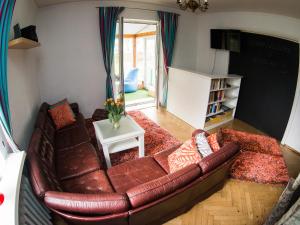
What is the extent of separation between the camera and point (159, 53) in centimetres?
453

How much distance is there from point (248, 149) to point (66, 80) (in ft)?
12.4

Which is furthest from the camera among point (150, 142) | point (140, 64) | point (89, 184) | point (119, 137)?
point (140, 64)

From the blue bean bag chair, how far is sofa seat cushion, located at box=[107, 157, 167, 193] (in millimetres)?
4214

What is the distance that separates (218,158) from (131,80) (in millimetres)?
4849

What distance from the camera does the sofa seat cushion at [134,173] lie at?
1.87 meters

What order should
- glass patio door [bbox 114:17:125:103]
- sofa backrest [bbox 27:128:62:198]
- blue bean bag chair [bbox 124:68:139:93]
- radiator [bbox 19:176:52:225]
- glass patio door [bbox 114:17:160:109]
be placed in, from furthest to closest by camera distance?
blue bean bag chair [bbox 124:68:139:93] < glass patio door [bbox 114:17:160:109] < glass patio door [bbox 114:17:125:103] < sofa backrest [bbox 27:128:62:198] < radiator [bbox 19:176:52:225]

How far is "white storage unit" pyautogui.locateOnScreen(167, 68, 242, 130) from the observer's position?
3.59 metres

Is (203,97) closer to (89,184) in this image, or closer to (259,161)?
(259,161)

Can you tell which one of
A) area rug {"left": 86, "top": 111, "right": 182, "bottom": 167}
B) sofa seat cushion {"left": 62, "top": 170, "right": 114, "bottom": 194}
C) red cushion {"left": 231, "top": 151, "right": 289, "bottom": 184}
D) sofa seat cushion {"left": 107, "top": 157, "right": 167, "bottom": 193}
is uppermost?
sofa seat cushion {"left": 107, "top": 157, "right": 167, "bottom": 193}

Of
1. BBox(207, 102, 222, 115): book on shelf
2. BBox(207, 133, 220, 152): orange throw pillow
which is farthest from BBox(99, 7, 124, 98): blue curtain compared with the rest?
BBox(207, 133, 220, 152): orange throw pillow

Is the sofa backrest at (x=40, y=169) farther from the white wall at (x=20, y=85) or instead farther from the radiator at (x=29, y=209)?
the white wall at (x=20, y=85)

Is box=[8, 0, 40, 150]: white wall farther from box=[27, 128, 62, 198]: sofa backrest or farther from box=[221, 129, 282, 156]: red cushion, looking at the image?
box=[221, 129, 282, 156]: red cushion

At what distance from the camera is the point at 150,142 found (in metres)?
3.28

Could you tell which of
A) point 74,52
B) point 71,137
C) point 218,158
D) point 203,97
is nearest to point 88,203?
point 218,158
